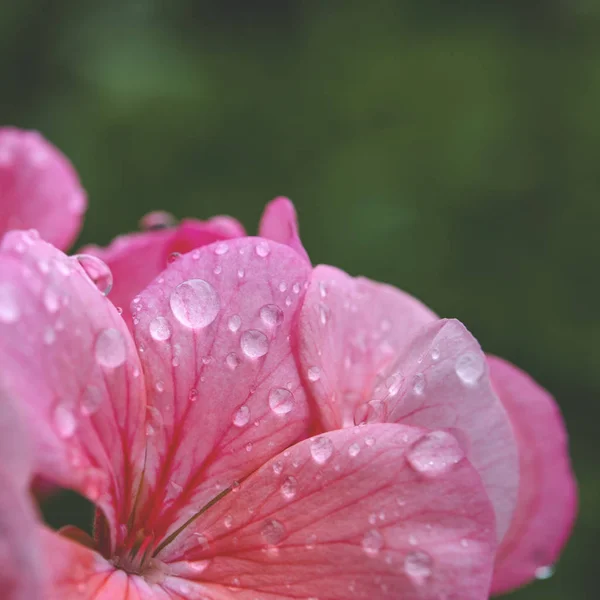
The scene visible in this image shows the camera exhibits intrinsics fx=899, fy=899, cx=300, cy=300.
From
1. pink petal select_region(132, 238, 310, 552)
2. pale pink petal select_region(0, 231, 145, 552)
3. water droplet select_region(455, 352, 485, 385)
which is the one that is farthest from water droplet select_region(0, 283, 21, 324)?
water droplet select_region(455, 352, 485, 385)

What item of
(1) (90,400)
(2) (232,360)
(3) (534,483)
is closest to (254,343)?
(2) (232,360)

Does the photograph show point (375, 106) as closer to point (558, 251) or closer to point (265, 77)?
point (265, 77)

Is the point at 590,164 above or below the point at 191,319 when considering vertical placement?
below

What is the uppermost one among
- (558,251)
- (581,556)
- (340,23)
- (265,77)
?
(340,23)

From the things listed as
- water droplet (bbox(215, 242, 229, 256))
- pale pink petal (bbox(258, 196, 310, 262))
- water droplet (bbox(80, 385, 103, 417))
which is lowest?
water droplet (bbox(80, 385, 103, 417))

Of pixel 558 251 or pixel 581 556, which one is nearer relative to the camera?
pixel 581 556

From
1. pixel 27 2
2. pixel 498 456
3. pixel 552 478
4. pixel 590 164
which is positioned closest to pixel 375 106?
pixel 590 164

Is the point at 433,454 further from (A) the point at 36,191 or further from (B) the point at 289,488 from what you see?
(A) the point at 36,191

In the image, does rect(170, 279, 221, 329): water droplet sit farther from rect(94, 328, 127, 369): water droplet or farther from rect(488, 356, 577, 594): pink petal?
rect(488, 356, 577, 594): pink petal

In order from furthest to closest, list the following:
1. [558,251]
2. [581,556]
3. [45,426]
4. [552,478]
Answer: [558,251] → [581,556] → [552,478] → [45,426]
